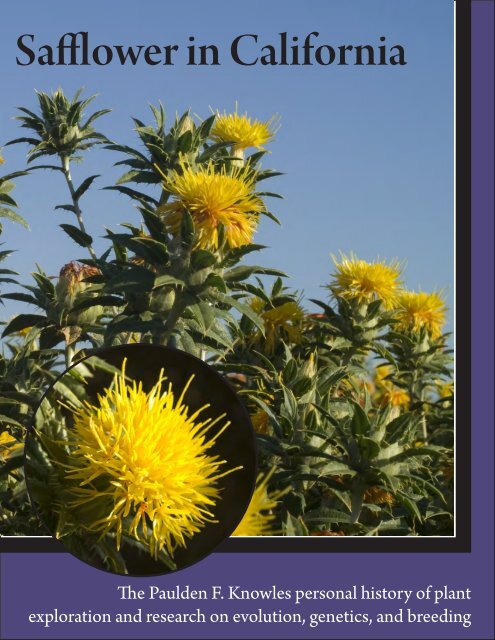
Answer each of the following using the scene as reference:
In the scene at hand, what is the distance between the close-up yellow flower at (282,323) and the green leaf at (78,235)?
0.76 metres

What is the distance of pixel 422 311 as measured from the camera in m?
4.43

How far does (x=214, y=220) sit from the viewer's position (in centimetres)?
274

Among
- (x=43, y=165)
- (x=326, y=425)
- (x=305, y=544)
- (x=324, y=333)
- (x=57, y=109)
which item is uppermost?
(x=57, y=109)

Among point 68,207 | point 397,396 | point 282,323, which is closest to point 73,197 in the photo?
point 68,207

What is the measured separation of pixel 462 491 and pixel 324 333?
1.16 m

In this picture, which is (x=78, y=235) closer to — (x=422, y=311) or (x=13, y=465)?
(x=13, y=465)

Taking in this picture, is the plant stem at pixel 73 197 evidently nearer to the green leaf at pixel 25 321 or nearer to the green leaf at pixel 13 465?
the green leaf at pixel 25 321

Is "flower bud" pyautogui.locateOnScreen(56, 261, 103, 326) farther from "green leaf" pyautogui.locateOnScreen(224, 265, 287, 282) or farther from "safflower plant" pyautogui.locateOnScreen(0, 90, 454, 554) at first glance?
"green leaf" pyautogui.locateOnScreen(224, 265, 287, 282)

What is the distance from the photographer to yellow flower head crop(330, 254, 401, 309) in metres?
3.80

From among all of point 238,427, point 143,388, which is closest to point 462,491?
point 238,427

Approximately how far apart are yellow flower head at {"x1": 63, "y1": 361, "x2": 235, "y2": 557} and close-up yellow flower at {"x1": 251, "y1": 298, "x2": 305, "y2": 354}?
5.25 feet

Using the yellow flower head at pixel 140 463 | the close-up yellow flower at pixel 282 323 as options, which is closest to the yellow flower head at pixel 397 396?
the close-up yellow flower at pixel 282 323

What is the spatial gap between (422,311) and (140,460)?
2771 millimetres

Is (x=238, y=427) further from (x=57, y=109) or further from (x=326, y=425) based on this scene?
(x=57, y=109)
